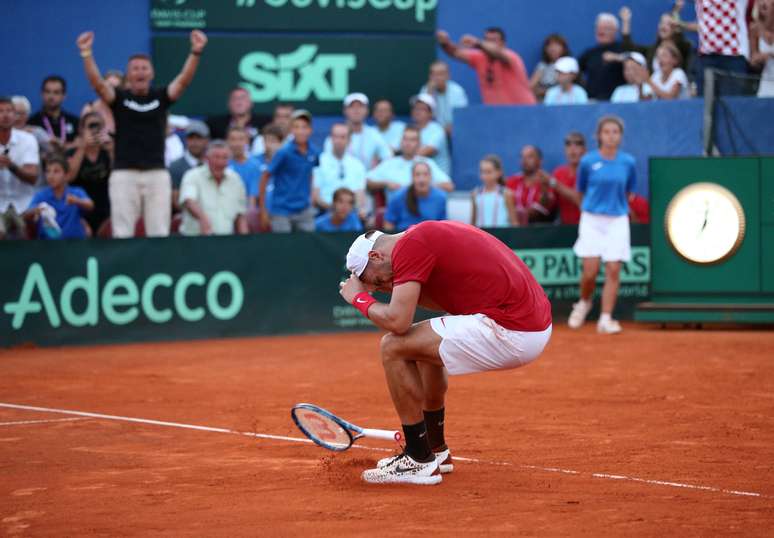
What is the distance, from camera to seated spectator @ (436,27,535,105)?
52.3 ft

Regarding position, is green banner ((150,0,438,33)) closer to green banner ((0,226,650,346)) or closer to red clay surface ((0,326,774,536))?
green banner ((0,226,650,346))

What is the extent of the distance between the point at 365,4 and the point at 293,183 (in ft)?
12.8

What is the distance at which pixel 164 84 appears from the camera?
51.9ft

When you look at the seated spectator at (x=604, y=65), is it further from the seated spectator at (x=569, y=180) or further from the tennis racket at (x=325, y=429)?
the tennis racket at (x=325, y=429)

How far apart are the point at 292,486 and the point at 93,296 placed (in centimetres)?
692

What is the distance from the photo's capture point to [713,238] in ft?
43.6

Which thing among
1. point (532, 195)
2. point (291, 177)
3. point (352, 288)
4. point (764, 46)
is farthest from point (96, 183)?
point (764, 46)

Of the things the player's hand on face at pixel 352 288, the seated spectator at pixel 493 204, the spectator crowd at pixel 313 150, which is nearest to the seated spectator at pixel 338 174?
the spectator crowd at pixel 313 150

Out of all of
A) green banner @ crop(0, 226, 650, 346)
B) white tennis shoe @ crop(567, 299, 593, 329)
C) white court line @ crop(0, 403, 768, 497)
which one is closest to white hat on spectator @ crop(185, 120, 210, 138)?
green banner @ crop(0, 226, 650, 346)

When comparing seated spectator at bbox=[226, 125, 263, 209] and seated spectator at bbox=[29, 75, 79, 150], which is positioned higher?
seated spectator at bbox=[29, 75, 79, 150]

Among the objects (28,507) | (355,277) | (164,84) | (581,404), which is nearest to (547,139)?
(164,84)

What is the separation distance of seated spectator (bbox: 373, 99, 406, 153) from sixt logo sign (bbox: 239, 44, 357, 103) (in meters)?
0.81

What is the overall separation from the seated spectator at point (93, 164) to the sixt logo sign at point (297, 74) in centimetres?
314

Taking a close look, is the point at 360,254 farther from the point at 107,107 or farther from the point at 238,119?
the point at 238,119
